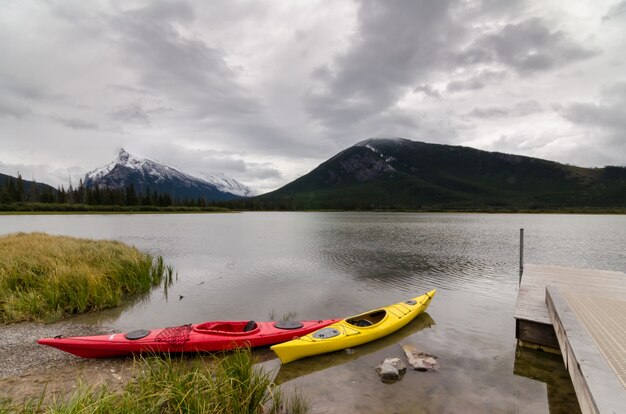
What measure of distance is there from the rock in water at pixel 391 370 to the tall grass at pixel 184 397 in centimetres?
244

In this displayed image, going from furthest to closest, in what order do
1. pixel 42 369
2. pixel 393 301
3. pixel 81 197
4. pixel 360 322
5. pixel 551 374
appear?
pixel 81 197 → pixel 393 301 → pixel 360 322 → pixel 551 374 → pixel 42 369

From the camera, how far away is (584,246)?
A: 1309 inches

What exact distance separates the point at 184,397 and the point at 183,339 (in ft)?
13.7

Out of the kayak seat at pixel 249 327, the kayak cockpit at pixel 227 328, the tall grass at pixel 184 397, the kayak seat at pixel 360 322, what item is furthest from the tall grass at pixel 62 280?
the kayak seat at pixel 360 322

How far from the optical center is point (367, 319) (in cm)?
1177

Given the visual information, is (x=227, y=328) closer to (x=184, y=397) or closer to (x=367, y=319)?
(x=367, y=319)

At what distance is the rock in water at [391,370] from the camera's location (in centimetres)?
846

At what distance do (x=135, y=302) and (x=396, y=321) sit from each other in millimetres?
11976

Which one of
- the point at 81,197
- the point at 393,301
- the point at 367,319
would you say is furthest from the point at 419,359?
the point at 81,197

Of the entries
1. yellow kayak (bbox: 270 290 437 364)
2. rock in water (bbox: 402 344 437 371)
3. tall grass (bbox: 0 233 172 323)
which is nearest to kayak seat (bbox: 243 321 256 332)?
yellow kayak (bbox: 270 290 437 364)

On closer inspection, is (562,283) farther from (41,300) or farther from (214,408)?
(41,300)

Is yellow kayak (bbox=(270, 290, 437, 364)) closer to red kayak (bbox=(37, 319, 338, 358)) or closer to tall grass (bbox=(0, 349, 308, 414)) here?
→ red kayak (bbox=(37, 319, 338, 358))

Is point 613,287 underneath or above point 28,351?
above

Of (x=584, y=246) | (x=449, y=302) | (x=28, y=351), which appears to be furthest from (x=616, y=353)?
(x=584, y=246)
